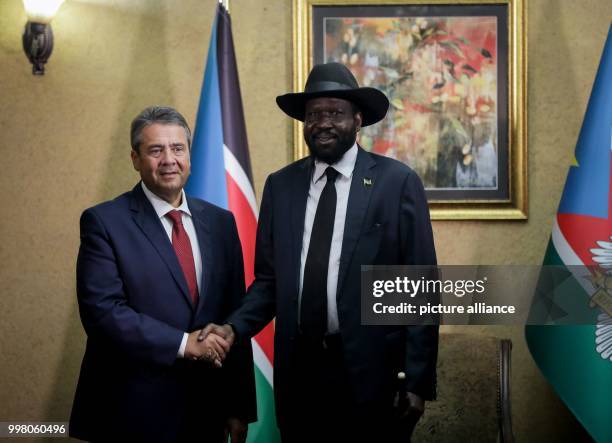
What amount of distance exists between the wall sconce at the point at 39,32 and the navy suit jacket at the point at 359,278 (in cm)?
175

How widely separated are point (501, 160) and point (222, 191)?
1.28 m

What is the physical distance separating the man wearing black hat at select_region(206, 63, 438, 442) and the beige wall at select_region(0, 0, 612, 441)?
1.23 m

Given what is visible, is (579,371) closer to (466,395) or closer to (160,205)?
(466,395)

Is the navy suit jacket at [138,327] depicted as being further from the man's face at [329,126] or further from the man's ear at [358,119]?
the man's ear at [358,119]

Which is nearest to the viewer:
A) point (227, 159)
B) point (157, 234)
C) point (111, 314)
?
point (111, 314)

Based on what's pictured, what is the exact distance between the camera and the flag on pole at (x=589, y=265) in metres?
3.09

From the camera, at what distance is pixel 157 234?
2.34 metres

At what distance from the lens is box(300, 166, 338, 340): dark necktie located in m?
2.40

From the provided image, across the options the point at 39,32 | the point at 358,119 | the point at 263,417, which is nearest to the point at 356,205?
the point at 358,119

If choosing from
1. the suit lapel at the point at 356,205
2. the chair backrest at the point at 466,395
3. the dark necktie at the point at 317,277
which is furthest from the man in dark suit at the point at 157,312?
the chair backrest at the point at 466,395

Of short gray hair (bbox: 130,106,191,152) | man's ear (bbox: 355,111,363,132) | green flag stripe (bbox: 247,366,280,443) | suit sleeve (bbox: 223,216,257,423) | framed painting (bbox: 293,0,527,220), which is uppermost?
framed painting (bbox: 293,0,527,220)

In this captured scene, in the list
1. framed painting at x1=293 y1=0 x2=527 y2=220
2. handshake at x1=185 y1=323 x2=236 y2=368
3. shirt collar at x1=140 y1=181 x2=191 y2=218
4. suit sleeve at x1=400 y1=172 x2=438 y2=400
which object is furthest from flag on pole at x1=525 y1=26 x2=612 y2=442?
shirt collar at x1=140 y1=181 x2=191 y2=218

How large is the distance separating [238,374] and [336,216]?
57cm

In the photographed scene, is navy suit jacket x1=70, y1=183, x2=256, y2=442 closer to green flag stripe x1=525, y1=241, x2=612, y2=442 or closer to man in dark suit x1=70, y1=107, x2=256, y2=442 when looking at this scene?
man in dark suit x1=70, y1=107, x2=256, y2=442
